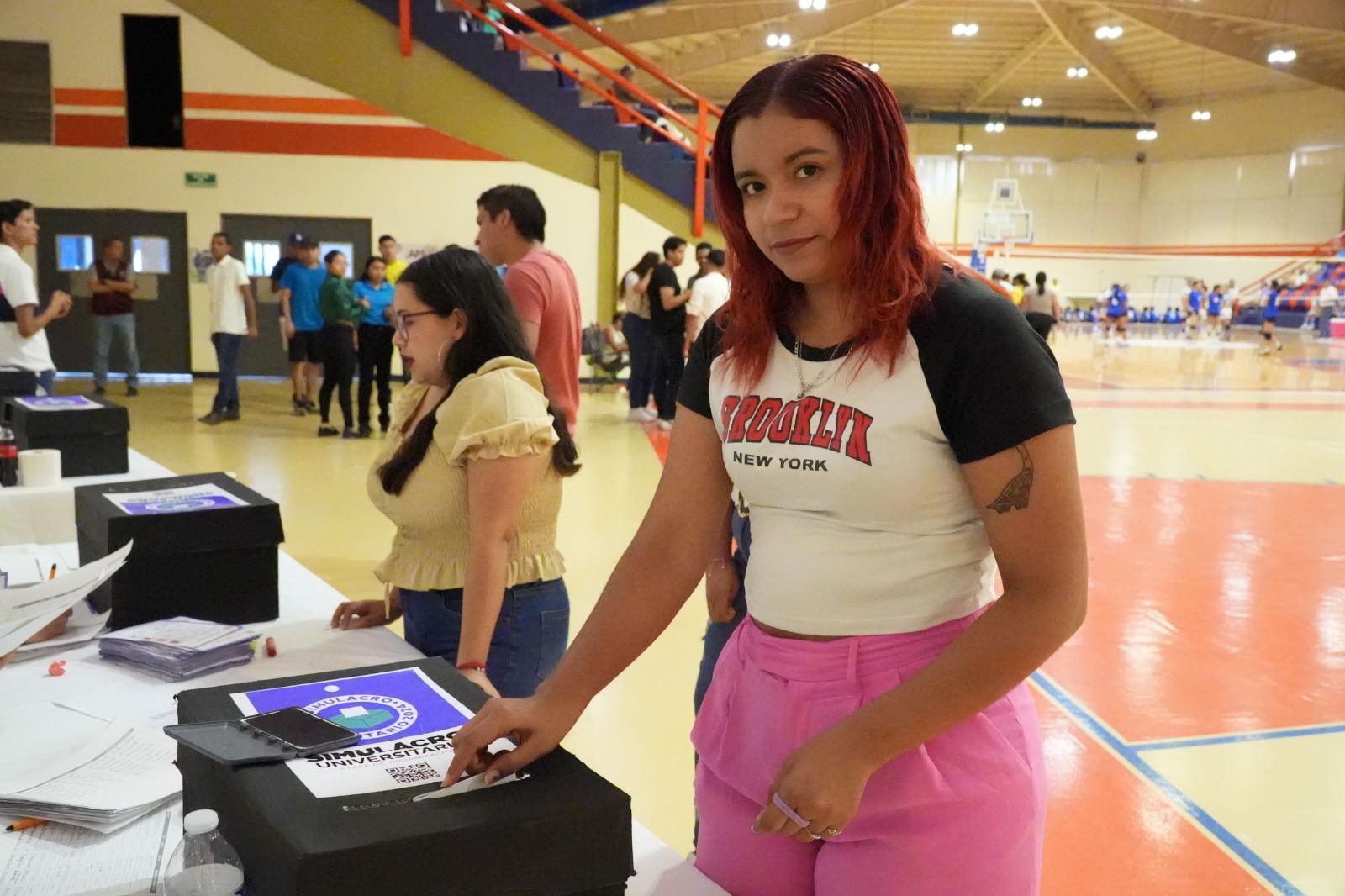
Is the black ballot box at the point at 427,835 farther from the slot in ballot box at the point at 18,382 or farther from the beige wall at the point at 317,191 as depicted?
the beige wall at the point at 317,191

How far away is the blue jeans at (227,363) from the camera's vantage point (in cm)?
942

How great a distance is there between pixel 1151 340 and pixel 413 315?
2414 cm

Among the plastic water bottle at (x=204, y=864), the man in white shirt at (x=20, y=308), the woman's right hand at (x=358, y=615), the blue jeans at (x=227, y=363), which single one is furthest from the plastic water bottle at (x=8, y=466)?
the blue jeans at (x=227, y=363)

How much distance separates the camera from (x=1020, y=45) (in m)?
21.4

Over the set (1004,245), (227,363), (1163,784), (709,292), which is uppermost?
(1004,245)

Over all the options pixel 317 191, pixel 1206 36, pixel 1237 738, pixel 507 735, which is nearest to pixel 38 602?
pixel 507 735

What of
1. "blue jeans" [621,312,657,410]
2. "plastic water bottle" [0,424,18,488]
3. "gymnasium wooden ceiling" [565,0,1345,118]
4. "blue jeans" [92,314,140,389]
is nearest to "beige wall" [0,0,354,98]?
"blue jeans" [92,314,140,389]

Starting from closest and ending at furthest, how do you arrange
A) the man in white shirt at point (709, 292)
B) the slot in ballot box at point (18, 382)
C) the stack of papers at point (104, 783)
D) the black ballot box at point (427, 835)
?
the black ballot box at point (427, 835) → the stack of papers at point (104, 783) → the slot in ballot box at point (18, 382) → the man in white shirt at point (709, 292)

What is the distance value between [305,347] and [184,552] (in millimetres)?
8069

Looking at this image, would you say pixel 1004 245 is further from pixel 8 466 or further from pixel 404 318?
pixel 404 318

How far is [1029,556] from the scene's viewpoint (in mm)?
1044

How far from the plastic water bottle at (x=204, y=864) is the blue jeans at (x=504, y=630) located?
109cm

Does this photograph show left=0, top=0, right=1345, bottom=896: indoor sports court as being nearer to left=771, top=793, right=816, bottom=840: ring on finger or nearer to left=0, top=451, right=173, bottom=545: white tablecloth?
left=771, top=793, right=816, bottom=840: ring on finger

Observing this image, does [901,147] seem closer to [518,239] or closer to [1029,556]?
[1029,556]
